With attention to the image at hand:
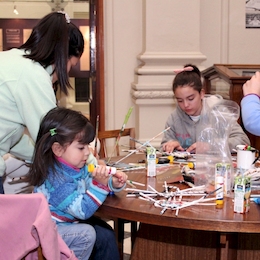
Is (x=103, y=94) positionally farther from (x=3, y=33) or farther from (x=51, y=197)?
(x=51, y=197)

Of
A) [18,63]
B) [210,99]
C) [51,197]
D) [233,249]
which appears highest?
[18,63]

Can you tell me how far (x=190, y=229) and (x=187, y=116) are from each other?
3.73 ft

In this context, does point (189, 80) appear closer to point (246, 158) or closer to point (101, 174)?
point (246, 158)

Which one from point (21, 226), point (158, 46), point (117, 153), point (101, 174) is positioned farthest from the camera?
point (158, 46)

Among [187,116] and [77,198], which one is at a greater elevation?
[187,116]

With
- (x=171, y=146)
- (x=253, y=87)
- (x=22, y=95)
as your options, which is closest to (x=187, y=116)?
(x=171, y=146)

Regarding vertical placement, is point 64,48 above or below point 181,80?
above

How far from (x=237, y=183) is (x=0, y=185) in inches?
40.9

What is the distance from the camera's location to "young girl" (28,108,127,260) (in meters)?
2.06

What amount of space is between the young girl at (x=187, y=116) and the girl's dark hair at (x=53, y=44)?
0.93 m

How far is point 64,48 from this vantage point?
7.60 feet

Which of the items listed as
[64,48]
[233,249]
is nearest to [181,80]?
[64,48]

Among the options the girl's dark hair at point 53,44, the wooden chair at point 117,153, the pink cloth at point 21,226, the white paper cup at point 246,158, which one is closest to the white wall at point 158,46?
the wooden chair at point 117,153

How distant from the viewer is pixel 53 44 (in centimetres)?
230
